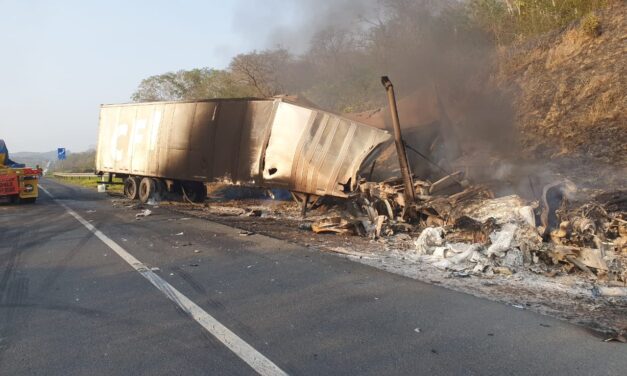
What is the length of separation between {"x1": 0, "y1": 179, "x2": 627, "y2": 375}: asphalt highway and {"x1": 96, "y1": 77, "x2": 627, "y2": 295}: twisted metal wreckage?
5.95 feet

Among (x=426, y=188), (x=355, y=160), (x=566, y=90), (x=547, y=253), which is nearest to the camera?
(x=547, y=253)

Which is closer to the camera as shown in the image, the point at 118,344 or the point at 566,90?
the point at 118,344

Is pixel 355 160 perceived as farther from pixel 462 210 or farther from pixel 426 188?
pixel 462 210

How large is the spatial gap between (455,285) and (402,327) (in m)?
1.72

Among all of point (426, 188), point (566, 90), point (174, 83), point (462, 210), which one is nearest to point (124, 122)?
point (426, 188)

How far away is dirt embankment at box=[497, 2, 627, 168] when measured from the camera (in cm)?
1222

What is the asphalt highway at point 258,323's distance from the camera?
11.5ft

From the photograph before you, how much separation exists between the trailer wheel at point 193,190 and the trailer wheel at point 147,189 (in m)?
0.93

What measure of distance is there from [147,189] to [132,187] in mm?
1324

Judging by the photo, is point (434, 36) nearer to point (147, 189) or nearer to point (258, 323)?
point (147, 189)

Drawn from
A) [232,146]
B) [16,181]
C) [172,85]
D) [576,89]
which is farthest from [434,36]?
[172,85]

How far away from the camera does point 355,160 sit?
35.6ft

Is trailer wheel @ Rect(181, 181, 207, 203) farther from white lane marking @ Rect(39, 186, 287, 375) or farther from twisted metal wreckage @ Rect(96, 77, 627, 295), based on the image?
white lane marking @ Rect(39, 186, 287, 375)

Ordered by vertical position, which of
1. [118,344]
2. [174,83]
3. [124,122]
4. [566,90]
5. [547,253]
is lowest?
[118,344]
